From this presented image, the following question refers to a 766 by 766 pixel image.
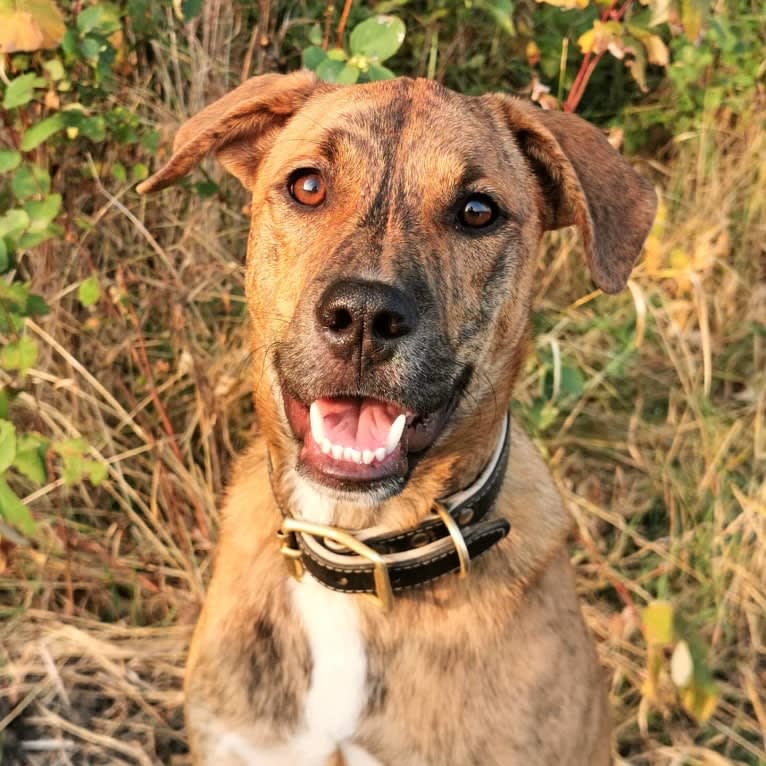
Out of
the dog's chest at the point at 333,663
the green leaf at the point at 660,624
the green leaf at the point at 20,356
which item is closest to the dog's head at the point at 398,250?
the dog's chest at the point at 333,663

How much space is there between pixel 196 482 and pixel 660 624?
267 centimetres

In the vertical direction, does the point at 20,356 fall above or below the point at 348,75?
below

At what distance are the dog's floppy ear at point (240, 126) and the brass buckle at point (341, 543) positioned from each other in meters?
0.96

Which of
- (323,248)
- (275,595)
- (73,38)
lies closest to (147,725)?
(275,595)

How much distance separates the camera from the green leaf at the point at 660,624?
4.38 feet

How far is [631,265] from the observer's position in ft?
7.63

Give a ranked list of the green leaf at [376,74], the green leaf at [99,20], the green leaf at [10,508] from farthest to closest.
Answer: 1. the green leaf at [99,20]
2. the green leaf at [376,74]
3. the green leaf at [10,508]

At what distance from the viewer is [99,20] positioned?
2.82 metres

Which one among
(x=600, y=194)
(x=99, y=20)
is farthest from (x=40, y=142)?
(x=600, y=194)

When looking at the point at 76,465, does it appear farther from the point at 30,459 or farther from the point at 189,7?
the point at 189,7

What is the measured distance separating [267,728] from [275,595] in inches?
12.5

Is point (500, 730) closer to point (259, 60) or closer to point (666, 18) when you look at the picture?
point (666, 18)

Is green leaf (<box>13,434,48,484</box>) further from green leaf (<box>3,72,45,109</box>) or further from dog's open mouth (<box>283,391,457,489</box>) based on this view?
green leaf (<box>3,72,45,109</box>)

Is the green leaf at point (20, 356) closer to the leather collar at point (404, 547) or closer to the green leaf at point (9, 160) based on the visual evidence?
the green leaf at point (9, 160)
